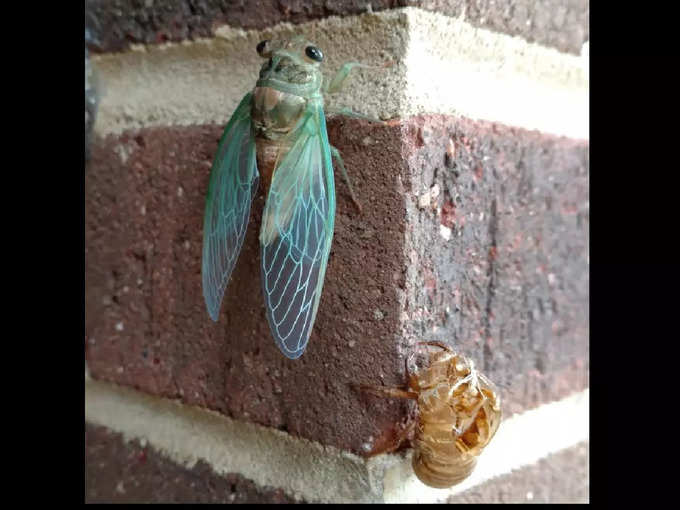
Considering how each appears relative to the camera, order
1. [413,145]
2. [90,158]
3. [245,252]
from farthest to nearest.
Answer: [90,158]
[245,252]
[413,145]

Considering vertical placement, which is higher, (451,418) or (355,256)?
(355,256)

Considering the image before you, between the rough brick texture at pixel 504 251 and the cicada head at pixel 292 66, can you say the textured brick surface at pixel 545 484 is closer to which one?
the rough brick texture at pixel 504 251

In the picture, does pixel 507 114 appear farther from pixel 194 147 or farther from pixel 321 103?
pixel 194 147

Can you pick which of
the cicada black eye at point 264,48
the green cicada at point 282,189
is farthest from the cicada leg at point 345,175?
the cicada black eye at point 264,48

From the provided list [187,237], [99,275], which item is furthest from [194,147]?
[99,275]

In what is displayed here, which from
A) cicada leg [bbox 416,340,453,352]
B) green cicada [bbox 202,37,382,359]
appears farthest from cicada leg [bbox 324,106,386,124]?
cicada leg [bbox 416,340,453,352]

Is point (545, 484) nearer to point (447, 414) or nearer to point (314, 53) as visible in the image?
point (447, 414)

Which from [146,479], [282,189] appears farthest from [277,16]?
[146,479]
